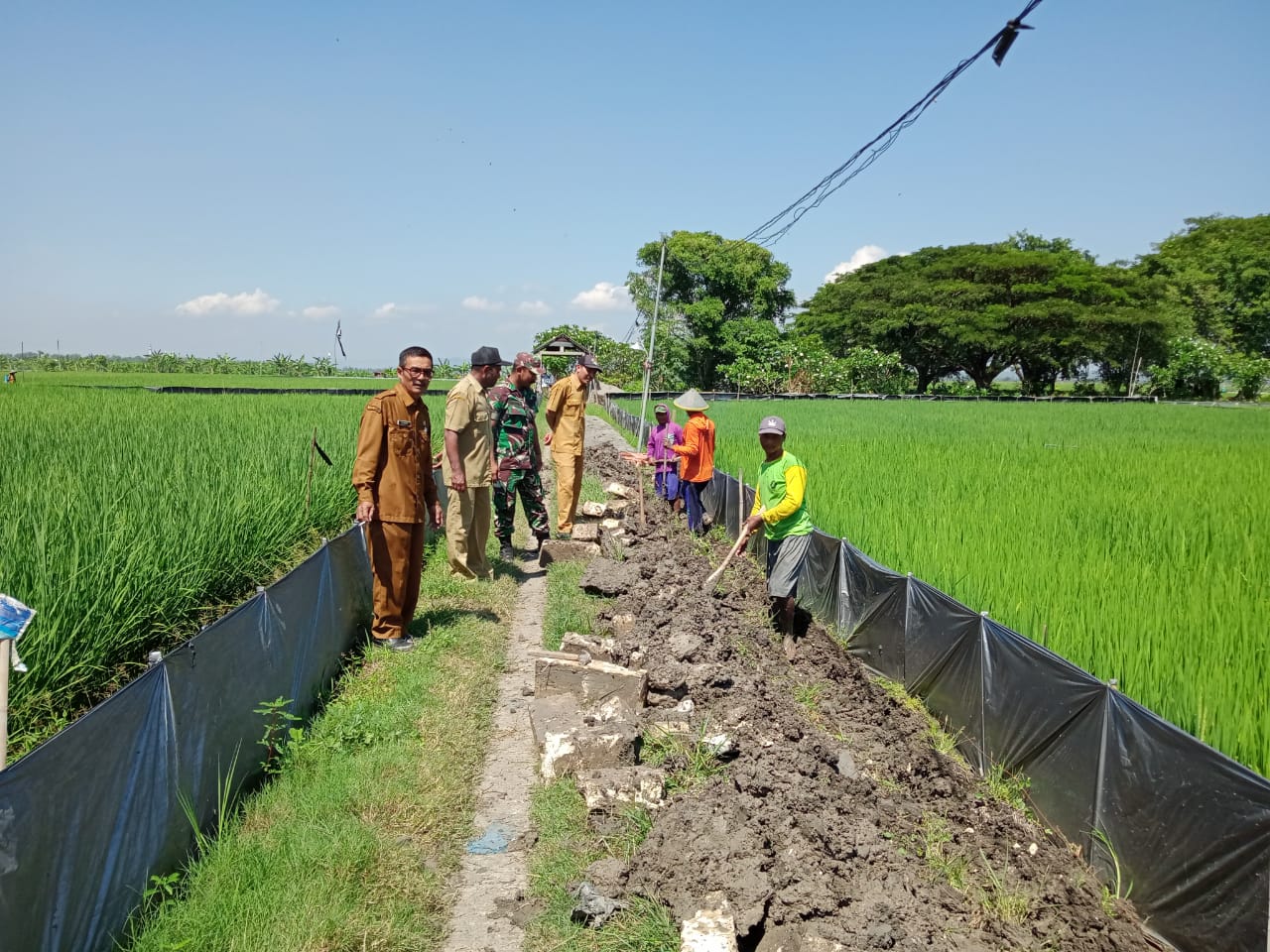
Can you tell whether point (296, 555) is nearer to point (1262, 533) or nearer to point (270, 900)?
point (270, 900)

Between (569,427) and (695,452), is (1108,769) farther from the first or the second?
(569,427)

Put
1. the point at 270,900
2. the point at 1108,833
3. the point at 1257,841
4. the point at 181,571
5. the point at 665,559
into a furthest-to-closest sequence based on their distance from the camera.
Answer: the point at 665,559 → the point at 181,571 → the point at 1108,833 → the point at 270,900 → the point at 1257,841

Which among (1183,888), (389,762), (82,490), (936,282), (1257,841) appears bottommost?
(389,762)

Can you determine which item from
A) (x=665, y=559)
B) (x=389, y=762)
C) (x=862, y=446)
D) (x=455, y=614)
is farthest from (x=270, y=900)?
(x=862, y=446)

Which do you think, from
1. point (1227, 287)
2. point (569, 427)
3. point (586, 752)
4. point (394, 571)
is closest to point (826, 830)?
point (586, 752)

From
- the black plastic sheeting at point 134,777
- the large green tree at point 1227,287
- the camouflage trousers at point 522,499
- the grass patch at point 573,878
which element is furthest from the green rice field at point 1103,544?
the large green tree at point 1227,287

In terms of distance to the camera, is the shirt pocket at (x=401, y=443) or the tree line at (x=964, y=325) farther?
the tree line at (x=964, y=325)

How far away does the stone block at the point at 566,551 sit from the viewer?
28.7ft

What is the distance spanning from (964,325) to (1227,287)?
23.4 m

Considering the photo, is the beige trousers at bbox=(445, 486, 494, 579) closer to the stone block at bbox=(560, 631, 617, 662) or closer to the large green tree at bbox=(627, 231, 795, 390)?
the stone block at bbox=(560, 631, 617, 662)

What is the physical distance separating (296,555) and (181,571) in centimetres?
218

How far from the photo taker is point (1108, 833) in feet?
10.7

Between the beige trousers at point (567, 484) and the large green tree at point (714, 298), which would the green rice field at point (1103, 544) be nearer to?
the beige trousers at point (567, 484)

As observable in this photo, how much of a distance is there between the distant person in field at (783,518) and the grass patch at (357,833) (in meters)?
2.19
